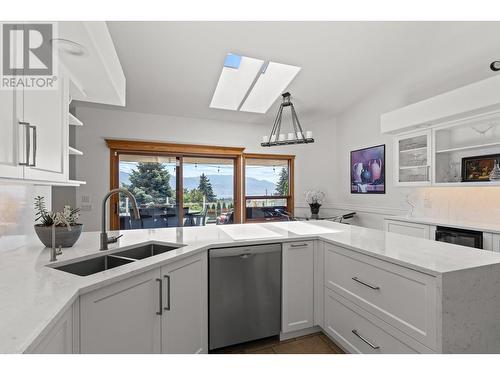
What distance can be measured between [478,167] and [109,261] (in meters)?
3.77

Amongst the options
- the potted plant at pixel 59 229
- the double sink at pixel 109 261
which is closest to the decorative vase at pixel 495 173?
the double sink at pixel 109 261

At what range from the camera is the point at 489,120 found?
2.71m

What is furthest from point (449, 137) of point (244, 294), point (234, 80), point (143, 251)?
point (143, 251)

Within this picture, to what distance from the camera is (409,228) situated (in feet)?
11.0

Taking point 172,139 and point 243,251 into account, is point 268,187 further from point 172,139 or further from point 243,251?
point 243,251

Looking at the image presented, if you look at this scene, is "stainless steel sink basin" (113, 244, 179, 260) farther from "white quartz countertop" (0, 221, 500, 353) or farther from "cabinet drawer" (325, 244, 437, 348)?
"cabinet drawer" (325, 244, 437, 348)

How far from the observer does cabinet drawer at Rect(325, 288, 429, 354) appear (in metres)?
1.46

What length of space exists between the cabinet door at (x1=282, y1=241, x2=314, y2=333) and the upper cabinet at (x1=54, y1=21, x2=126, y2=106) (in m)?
1.78

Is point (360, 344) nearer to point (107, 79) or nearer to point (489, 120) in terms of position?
point (107, 79)

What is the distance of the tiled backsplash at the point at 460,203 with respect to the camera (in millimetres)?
2926

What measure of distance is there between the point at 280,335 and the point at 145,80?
3455mm

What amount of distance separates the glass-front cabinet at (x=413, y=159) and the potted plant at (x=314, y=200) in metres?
1.66

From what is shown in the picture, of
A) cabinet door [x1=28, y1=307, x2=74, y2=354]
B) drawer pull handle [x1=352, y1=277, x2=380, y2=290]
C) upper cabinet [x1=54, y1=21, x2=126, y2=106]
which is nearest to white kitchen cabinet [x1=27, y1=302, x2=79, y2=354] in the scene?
cabinet door [x1=28, y1=307, x2=74, y2=354]
